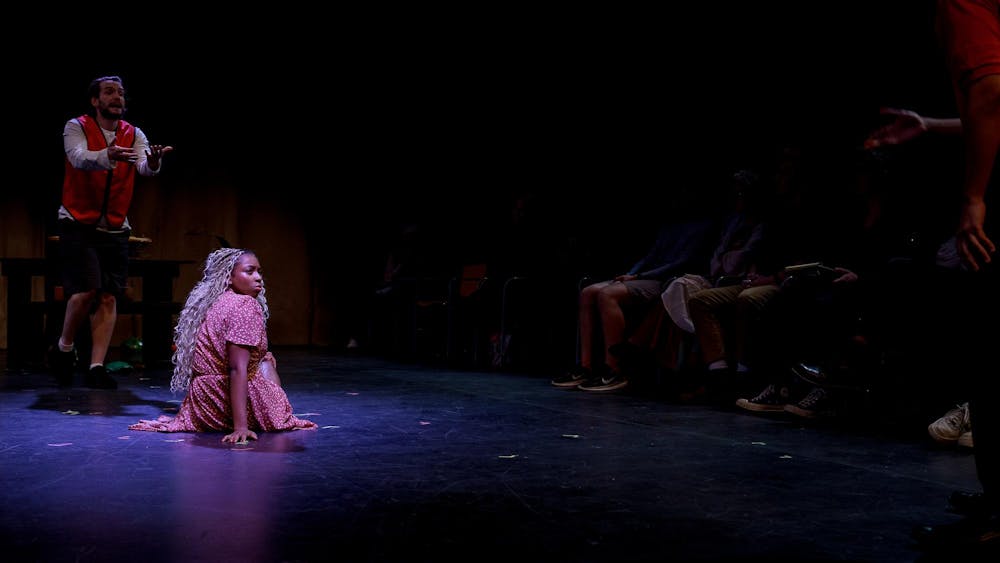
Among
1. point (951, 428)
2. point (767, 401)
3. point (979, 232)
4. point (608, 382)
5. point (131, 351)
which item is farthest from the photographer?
point (131, 351)

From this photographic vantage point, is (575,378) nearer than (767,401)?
No

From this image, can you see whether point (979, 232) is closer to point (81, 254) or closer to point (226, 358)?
point (226, 358)

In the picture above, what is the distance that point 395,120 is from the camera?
8336mm

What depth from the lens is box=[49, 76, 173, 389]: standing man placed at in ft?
14.0

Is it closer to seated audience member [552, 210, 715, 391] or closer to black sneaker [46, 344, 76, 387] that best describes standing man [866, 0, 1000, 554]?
seated audience member [552, 210, 715, 391]

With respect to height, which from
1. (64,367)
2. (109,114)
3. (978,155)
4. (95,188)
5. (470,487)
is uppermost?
(109,114)

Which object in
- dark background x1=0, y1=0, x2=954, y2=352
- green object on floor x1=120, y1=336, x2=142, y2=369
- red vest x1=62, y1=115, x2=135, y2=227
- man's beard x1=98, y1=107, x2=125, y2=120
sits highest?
dark background x1=0, y1=0, x2=954, y2=352

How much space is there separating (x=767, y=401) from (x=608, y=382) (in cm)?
106

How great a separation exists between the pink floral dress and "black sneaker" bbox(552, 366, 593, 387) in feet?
6.99

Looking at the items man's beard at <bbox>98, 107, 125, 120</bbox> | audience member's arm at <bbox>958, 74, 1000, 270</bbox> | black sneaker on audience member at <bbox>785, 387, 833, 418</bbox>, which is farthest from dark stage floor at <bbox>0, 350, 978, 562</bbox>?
man's beard at <bbox>98, 107, 125, 120</bbox>

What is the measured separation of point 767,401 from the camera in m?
3.85

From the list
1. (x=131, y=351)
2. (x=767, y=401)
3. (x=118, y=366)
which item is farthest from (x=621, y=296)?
(x=131, y=351)

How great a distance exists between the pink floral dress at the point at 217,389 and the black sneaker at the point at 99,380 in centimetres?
150

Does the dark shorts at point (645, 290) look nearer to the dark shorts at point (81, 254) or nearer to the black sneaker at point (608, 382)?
the black sneaker at point (608, 382)
